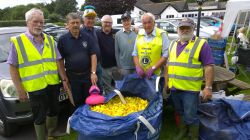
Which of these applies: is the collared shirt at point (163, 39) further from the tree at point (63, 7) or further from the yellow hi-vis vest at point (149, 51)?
the tree at point (63, 7)

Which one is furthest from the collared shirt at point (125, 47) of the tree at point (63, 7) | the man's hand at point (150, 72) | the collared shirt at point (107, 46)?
the tree at point (63, 7)

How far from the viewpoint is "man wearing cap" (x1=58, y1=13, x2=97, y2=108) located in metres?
3.72

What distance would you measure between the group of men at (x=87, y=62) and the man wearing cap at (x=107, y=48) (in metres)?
0.07

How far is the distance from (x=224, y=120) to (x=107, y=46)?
224 centimetres

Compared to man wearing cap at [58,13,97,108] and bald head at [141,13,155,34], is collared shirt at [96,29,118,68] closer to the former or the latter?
man wearing cap at [58,13,97,108]

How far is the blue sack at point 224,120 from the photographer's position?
3.52 metres

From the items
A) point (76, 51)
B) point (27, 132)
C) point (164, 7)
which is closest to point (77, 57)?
point (76, 51)

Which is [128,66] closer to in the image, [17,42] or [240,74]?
[17,42]

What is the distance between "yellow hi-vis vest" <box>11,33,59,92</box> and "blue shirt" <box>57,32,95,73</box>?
0.66 feet

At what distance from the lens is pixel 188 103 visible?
3.48m

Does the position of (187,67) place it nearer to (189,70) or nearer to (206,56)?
(189,70)

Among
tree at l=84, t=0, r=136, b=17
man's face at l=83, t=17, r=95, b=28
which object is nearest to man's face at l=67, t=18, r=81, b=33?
man's face at l=83, t=17, r=95, b=28

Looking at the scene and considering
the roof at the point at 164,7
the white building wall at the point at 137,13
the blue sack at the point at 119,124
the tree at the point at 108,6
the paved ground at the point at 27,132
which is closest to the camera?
the blue sack at the point at 119,124

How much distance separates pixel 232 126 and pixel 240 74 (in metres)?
4.65
